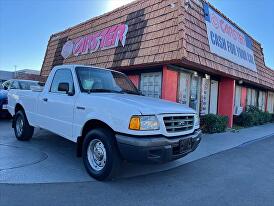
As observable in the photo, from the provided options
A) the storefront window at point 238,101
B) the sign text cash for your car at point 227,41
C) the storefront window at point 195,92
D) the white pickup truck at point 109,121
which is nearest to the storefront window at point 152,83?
the storefront window at point 195,92

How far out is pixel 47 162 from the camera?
5375 millimetres

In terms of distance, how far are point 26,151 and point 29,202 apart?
276cm

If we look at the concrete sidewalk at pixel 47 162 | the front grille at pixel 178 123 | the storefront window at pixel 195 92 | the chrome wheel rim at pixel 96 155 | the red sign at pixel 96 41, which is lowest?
the concrete sidewalk at pixel 47 162

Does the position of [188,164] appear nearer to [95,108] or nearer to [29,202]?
[95,108]

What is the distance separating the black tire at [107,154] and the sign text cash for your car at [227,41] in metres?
7.42

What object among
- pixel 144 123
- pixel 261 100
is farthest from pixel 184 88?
pixel 261 100

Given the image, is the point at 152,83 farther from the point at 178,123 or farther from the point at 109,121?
the point at 109,121

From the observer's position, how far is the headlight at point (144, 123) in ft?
13.3

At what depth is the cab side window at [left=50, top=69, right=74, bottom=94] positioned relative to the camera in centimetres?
536

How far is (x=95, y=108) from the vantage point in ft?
14.9

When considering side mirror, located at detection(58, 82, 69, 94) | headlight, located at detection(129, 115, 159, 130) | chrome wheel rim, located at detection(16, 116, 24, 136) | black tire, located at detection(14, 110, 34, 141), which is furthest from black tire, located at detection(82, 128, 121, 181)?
chrome wheel rim, located at detection(16, 116, 24, 136)

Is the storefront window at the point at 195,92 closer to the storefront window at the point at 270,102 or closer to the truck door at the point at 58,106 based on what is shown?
the truck door at the point at 58,106

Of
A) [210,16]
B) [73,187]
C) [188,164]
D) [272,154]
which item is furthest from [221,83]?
[73,187]

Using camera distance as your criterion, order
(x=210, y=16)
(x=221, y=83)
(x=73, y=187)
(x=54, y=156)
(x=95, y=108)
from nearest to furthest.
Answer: (x=73, y=187) → (x=95, y=108) → (x=54, y=156) → (x=210, y=16) → (x=221, y=83)
